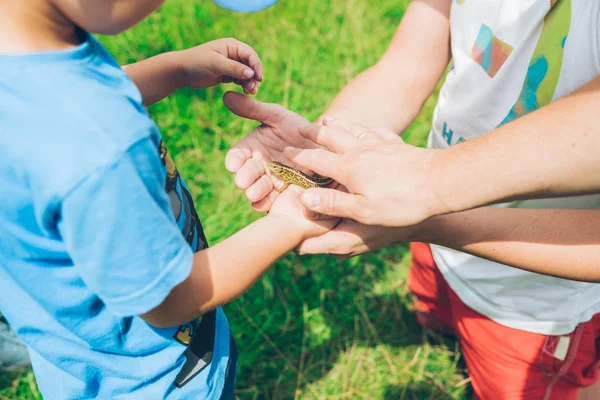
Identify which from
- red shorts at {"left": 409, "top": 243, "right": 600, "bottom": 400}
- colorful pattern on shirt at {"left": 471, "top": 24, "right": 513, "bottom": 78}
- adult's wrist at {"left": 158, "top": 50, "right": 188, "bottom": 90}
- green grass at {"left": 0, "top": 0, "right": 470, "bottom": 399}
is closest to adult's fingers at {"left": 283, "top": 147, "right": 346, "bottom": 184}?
adult's wrist at {"left": 158, "top": 50, "right": 188, "bottom": 90}

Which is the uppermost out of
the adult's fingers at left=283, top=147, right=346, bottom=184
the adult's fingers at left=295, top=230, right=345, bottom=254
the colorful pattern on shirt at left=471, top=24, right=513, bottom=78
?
the colorful pattern on shirt at left=471, top=24, right=513, bottom=78

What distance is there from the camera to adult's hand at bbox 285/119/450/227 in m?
1.72

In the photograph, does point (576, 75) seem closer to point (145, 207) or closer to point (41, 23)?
point (145, 207)

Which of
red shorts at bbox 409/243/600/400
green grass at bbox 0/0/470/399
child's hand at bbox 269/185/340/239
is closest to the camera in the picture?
child's hand at bbox 269/185/340/239

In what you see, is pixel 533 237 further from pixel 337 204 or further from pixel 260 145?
pixel 260 145

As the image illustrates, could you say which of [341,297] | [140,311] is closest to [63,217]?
[140,311]

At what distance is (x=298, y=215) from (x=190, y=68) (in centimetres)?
73

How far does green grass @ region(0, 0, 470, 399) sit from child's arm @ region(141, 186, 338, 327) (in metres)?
1.59

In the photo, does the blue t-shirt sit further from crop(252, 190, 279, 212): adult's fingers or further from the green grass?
the green grass

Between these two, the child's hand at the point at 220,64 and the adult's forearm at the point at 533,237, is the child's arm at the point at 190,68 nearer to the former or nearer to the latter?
the child's hand at the point at 220,64

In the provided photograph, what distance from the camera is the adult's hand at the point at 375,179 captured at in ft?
5.64

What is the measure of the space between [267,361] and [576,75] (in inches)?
94.7

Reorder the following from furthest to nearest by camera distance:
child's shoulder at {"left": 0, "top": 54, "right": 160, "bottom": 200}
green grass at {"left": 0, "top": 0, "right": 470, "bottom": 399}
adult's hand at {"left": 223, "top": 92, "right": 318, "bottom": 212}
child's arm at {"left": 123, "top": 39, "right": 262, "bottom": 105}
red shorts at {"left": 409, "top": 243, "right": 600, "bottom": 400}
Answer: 1. green grass at {"left": 0, "top": 0, "right": 470, "bottom": 399}
2. red shorts at {"left": 409, "top": 243, "right": 600, "bottom": 400}
3. adult's hand at {"left": 223, "top": 92, "right": 318, "bottom": 212}
4. child's arm at {"left": 123, "top": 39, "right": 262, "bottom": 105}
5. child's shoulder at {"left": 0, "top": 54, "right": 160, "bottom": 200}

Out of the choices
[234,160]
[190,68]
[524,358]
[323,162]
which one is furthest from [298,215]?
[524,358]
